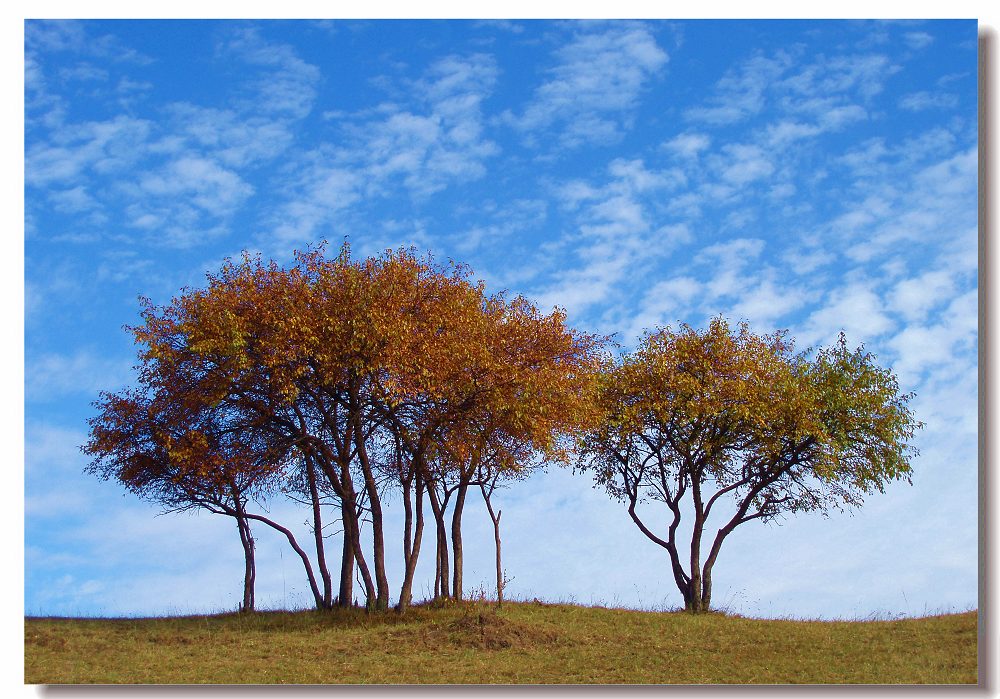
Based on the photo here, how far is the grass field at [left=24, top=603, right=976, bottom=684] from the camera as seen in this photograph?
21.6 metres

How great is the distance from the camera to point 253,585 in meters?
31.5

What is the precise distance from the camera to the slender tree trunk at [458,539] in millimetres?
30734

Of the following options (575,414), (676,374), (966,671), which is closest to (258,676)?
(575,414)

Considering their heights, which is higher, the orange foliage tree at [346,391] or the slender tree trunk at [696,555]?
the orange foliage tree at [346,391]

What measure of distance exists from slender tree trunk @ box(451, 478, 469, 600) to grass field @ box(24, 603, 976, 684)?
138 centimetres

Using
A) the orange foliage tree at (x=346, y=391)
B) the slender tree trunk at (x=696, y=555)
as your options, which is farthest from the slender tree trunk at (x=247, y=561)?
the slender tree trunk at (x=696, y=555)

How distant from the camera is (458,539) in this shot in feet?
102

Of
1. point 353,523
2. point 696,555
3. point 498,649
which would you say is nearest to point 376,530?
point 353,523

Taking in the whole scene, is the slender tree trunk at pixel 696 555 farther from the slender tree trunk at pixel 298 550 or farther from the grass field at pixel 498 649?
the slender tree trunk at pixel 298 550

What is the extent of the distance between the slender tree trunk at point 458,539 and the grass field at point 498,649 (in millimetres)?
1377

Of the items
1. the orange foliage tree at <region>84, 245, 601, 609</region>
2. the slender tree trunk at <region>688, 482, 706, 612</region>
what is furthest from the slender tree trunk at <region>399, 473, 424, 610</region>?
the slender tree trunk at <region>688, 482, 706, 612</region>

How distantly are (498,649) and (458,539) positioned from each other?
7490 mm
